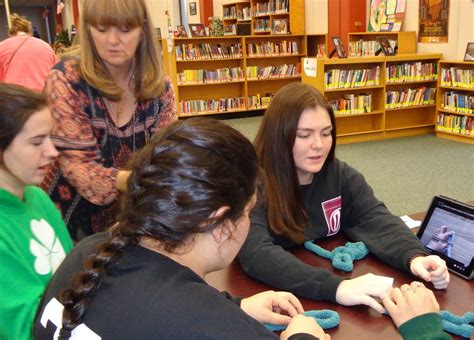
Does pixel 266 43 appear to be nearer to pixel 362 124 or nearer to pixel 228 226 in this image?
pixel 362 124

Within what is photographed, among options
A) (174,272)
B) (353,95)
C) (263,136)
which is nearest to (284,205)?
(263,136)

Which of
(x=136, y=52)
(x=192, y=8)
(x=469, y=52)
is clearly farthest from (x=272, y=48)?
(x=136, y=52)

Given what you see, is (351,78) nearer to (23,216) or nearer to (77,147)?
(77,147)

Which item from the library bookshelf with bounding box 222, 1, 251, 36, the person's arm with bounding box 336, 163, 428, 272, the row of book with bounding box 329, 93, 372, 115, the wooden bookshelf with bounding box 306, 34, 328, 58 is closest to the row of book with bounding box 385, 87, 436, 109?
the row of book with bounding box 329, 93, 372, 115

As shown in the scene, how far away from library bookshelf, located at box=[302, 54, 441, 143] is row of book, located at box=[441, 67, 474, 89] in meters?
0.24

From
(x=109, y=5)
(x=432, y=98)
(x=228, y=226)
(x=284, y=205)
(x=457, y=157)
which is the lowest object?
(x=457, y=157)

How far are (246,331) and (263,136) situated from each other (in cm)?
100

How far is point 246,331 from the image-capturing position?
2.31 ft

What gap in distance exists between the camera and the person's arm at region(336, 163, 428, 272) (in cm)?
141

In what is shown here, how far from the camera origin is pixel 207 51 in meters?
7.98

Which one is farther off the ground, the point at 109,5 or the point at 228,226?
the point at 109,5

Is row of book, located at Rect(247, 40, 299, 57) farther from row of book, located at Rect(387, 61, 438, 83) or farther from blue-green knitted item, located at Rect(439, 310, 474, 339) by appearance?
blue-green knitted item, located at Rect(439, 310, 474, 339)

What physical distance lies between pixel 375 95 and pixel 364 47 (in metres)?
0.90

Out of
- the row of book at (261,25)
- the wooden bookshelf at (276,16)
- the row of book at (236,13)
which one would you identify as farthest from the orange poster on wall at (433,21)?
the row of book at (236,13)
